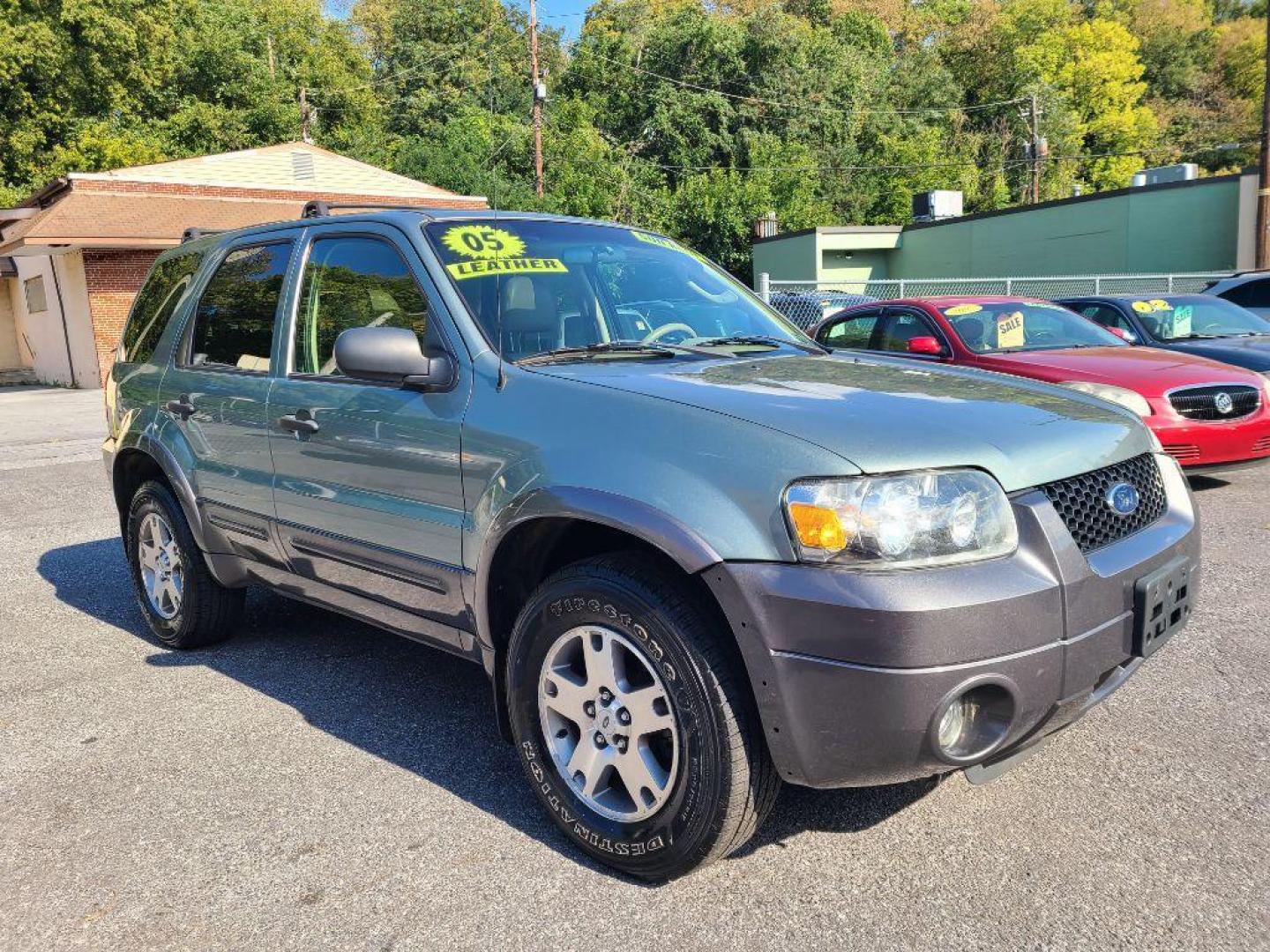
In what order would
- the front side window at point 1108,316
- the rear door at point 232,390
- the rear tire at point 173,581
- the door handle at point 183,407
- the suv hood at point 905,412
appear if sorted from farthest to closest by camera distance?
the front side window at point 1108,316, the rear tire at point 173,581, the door handle at point 183,407, the rear door at point 232,390, the suv hood at point 905,412

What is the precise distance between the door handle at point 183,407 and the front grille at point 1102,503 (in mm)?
3397

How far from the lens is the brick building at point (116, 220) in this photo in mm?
20969

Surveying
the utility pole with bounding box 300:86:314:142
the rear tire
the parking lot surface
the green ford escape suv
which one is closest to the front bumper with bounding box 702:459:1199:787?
the green ford escape suv

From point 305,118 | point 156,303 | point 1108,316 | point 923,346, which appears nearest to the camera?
point 156,303

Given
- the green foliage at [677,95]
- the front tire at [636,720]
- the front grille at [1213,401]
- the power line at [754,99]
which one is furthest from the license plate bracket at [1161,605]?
the power line at [754,99]

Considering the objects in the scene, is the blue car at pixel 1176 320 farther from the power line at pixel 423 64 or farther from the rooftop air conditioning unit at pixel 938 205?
the power line at pixel 423 64

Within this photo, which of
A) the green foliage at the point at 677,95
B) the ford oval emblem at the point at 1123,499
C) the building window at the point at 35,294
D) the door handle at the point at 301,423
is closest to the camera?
the ford oval emblem at the point at 1123,499

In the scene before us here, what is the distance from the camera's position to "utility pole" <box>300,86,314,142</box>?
41656 mm

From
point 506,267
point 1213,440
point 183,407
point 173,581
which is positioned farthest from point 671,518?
point 1213,440

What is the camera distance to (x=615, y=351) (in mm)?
3246

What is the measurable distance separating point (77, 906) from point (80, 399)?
66.7 feet

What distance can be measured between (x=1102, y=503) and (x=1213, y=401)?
202 inches

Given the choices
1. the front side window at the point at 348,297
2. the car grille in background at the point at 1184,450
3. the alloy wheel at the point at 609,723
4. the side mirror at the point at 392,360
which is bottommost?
the car grille in background at the point at 1184,450

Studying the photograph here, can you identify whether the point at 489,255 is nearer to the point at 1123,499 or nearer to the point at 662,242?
the point at 662,242
